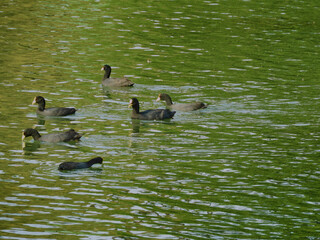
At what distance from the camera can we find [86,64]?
114 ft

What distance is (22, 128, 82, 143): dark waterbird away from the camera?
76.3 ft

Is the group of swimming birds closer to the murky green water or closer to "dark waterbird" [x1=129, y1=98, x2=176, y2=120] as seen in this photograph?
"dark waterbird" [x1=129, y1=98, x2=176, y2=120]

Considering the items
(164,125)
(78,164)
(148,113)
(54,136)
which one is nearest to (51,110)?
(54,136)

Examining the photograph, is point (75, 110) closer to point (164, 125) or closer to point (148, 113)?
point (148, 113)

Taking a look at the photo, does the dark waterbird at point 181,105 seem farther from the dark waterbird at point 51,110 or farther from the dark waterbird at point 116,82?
the dark waterbird at point 51,110

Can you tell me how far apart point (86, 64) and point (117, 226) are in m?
18.7

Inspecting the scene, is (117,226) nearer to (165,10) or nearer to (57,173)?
(57,173)

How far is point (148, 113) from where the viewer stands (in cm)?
2678

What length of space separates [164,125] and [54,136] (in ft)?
13.2

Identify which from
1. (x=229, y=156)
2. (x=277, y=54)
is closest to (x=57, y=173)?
(x=229, y=156)

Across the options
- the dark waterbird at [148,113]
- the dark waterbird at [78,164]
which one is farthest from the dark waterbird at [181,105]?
the dark waterbird at [78,164]

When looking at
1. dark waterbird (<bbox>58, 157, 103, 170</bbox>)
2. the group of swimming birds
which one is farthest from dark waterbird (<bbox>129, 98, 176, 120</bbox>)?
→ dark waterbird (<bbox>58, 157, 103, 170</bbox>)

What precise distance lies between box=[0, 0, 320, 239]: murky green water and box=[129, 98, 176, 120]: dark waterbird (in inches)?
10.2

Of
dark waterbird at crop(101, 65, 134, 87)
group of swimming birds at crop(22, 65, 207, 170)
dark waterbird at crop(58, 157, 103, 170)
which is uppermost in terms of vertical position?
dark waterbird at crop(101, 65, 134, 87)
